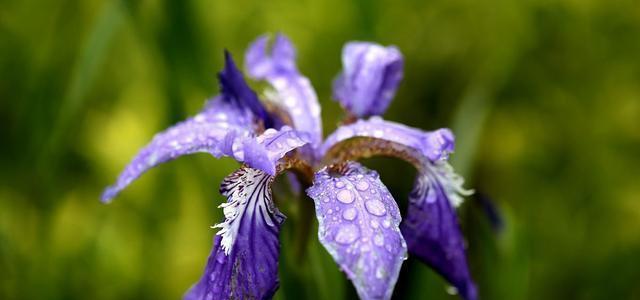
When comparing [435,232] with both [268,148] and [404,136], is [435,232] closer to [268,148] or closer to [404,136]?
Answer: [404,136]

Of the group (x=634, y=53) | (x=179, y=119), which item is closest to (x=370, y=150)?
(x=179, y=119)

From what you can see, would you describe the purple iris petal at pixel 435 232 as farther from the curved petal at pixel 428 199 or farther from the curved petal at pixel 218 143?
the curved petal at pixel 218 143

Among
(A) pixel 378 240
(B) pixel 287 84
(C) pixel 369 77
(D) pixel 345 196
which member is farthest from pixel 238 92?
(A) pixel 378 240

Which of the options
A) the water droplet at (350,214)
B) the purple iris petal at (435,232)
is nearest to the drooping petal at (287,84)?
the purple iris petal at (435,232)

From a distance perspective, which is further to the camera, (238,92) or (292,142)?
(238,92)

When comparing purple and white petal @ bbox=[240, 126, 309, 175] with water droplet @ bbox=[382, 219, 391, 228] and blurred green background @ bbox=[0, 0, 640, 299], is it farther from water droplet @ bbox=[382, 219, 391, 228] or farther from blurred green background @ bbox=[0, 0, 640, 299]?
blurred green background @ bbox=[0, 0, 640, 299]

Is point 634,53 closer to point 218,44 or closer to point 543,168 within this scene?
point 543,168
